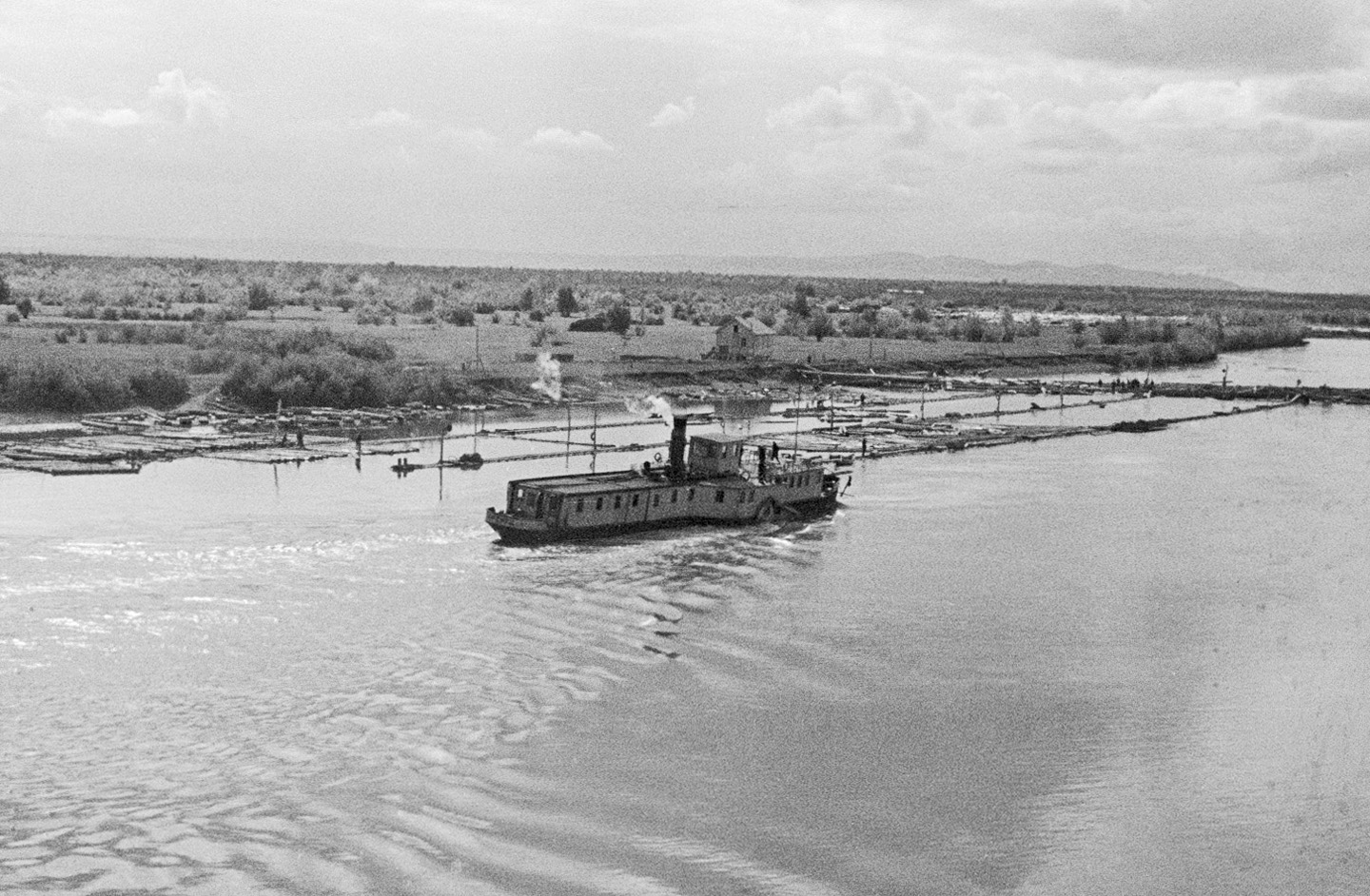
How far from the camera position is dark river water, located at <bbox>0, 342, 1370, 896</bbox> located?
74.1ft

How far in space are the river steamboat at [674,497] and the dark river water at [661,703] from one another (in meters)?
0.83

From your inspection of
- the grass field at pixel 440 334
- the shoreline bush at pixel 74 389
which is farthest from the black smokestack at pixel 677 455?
the shoreline bush at pixel 74 389

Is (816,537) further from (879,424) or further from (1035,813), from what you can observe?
(879,424)

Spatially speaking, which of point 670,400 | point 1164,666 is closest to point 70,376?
point 670,400

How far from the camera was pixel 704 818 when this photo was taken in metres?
23.8

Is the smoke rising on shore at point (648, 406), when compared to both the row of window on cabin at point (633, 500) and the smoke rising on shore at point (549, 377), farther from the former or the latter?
the row of window on cabin at point (633, 500)

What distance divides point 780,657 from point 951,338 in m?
97.4

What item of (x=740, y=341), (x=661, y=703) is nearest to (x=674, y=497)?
(x=661, y=703)

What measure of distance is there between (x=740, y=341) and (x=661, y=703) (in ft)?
226

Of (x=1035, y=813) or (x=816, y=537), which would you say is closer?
(x=1035, y=813)

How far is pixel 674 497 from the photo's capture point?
45.7 meters

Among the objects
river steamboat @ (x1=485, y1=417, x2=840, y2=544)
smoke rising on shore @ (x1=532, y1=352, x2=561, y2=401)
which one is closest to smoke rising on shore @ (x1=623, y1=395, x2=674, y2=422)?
smoke rising on shore @ (x1=532, y1=352, x2=561, y2=401)

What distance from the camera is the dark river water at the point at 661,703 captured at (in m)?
22.6

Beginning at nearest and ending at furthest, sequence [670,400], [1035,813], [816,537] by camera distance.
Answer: [1035,813]
[816,537]
[670,400]
